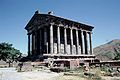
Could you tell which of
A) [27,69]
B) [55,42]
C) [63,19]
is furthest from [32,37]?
[27,69]

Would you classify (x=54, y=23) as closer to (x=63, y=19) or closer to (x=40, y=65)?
(x=63, y=19)

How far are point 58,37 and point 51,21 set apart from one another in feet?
12.2

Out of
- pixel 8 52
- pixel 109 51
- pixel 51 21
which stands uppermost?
pixel 51 21

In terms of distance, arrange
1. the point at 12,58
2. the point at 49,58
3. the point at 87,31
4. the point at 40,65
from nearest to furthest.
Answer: the point at 40,65
the point at 49,58
the point at 87,31
the point at 12,58

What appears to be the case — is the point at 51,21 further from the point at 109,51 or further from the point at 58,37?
the point at 109,51

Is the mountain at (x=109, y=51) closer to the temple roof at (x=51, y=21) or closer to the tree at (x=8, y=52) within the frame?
the temple roof at (x=51, y=21)

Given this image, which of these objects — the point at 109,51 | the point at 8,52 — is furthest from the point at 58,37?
the point at 109,51

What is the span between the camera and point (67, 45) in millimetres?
40000

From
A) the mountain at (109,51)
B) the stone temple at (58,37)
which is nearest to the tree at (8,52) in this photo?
the stone temple at (58,37)

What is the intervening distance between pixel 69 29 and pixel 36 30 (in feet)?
26.4

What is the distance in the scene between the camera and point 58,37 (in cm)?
3550

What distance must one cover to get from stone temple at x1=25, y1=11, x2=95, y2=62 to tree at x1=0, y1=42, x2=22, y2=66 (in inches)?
256

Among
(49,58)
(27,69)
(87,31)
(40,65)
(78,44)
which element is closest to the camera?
(27,69)

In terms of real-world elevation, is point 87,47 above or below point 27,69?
above
